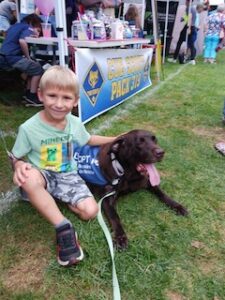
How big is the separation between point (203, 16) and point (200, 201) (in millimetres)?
12405

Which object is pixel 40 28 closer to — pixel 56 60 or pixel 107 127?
pixel 56 60

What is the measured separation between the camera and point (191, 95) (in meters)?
6.92

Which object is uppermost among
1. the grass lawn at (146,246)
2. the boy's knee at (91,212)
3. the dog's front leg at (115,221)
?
the boy's knee at (91,212)

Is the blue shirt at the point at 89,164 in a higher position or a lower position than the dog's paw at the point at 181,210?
higher

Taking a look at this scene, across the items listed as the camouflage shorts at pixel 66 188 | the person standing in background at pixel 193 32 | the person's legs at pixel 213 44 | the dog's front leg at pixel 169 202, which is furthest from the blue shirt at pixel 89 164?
the person's legs at pixel 213 44

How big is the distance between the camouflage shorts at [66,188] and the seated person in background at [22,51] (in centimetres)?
292

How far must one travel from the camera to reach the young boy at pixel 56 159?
223 centimetres

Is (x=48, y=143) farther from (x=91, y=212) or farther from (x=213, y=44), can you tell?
(x=213, y=44)

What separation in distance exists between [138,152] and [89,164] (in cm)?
44

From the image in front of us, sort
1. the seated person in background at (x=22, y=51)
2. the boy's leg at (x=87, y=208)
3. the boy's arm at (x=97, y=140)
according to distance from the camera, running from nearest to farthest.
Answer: the boy's leg at (x=87, y=208) < the boy's arm at (x=97, y=140) < the seated person in background at (x=22, y=51)

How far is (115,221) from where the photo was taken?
2.57 m

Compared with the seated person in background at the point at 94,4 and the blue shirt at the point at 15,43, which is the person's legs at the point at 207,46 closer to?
the seated person in background at the point at 94,4

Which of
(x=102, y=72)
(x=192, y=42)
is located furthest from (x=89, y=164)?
(x=192, y=42)

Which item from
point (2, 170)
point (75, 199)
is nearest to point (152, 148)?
point (75, 199)
